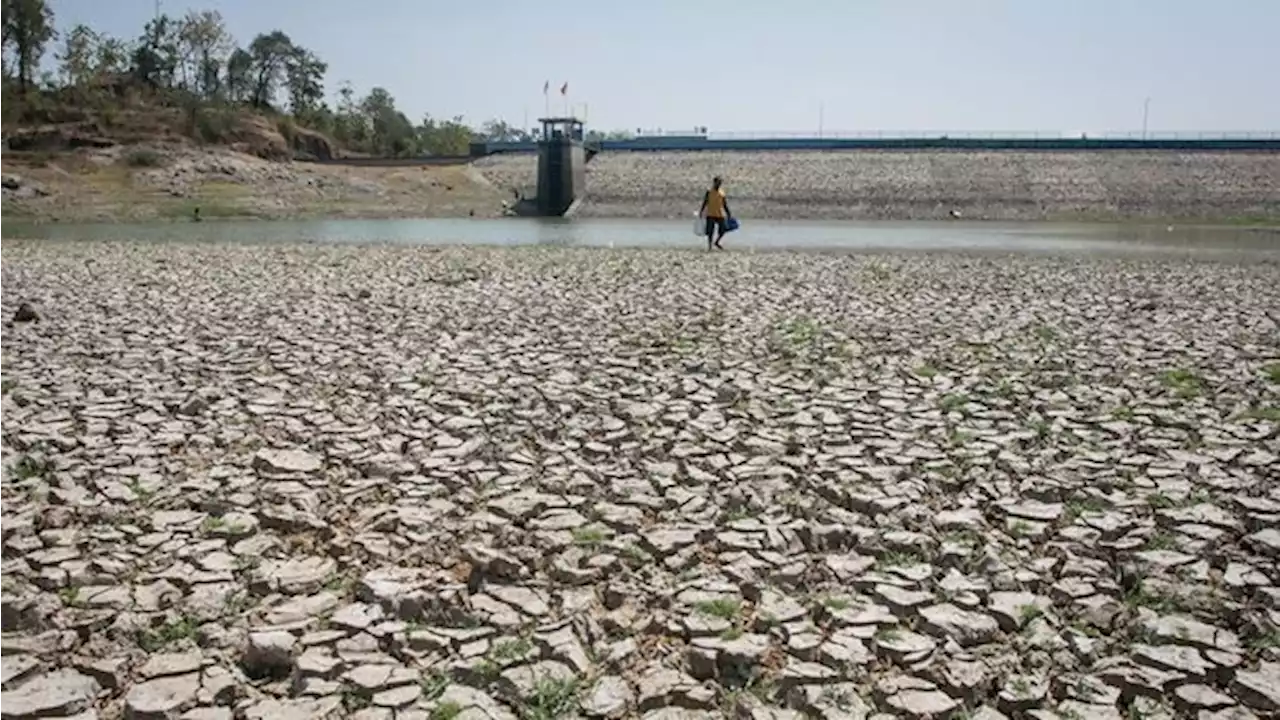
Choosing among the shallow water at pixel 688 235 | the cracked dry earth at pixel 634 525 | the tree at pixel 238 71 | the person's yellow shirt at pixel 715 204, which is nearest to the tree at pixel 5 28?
the tree at pixel 238 71

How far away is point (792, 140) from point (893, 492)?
87617 millimetres

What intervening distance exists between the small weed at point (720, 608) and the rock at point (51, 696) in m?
2.70

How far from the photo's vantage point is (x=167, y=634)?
4.49 metres

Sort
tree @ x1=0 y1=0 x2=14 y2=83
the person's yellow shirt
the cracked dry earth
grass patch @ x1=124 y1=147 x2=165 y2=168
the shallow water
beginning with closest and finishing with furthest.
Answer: the cracked dry earth, the person's yellow shirt, the shallow water, grass patch @ x1=124 y1=147 x2=165 y2=168, tree @ x1=0 y1=0 x2=14 y2=83

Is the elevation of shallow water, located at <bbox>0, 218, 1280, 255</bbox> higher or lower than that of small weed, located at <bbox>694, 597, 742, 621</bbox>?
higher

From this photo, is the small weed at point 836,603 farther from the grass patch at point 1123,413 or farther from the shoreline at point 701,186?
the shoreline at point 701,186

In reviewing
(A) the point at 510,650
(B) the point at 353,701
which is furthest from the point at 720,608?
(B) the point at 353,701

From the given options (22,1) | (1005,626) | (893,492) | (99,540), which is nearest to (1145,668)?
(1005,626)

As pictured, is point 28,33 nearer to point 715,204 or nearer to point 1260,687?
point 715,204

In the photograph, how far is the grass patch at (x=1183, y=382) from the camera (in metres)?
9.44

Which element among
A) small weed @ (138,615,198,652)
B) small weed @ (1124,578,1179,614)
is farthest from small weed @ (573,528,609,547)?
small weed @ (1124,578,1179,614)

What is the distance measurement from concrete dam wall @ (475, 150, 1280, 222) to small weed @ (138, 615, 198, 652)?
5922cm

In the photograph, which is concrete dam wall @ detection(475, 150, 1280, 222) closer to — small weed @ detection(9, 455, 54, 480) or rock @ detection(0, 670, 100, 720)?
small weed @ detection(9, 455, 54, 480)

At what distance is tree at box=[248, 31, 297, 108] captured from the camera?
101062mm
